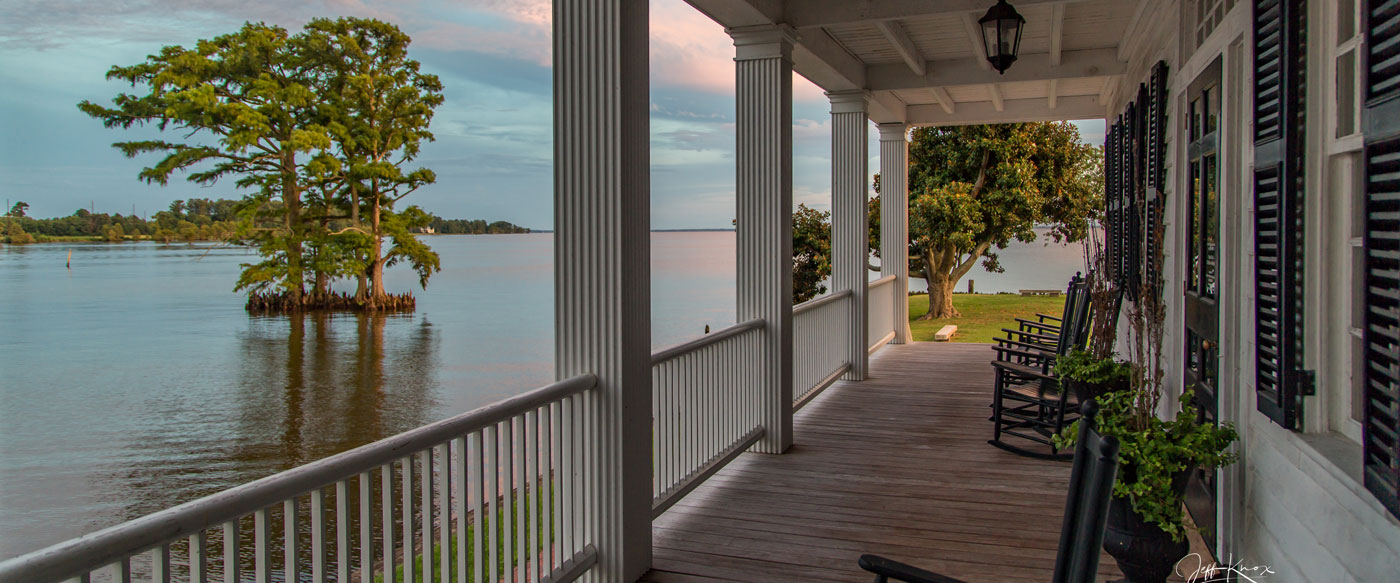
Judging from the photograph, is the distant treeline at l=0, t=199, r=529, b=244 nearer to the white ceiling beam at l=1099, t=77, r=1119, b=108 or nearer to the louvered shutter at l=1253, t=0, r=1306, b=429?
the white ceiling beam at l=1099, t=77, r=1119, b=108

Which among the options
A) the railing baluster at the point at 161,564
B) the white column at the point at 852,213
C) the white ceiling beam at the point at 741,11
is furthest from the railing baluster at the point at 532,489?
the white column at the point at 852,213

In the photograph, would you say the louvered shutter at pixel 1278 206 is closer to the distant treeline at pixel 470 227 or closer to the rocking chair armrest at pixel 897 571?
the rocking chair armrest at pixel 897 571

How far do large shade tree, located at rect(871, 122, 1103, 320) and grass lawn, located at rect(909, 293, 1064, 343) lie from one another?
8.01 feet

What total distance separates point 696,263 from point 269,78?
32182 mm

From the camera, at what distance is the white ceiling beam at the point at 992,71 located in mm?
6703

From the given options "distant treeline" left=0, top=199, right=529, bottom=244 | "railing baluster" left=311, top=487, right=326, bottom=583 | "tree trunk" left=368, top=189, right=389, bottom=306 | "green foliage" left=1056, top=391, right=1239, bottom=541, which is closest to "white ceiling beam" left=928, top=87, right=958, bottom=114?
"green foliage" left=1056, top=391, right=1239, bottom=541

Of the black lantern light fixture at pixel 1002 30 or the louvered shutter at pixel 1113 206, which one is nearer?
the black lantern light fixture at pixel 1002 30

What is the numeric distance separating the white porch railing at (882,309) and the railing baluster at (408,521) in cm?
688

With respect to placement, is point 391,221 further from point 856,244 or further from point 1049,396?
point 1049,396

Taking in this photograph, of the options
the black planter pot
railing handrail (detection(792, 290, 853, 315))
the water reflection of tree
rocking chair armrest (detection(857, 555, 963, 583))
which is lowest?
the water reflection of tree

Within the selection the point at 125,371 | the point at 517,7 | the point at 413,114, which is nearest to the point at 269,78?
the point at 413,114

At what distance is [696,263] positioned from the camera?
5528cm

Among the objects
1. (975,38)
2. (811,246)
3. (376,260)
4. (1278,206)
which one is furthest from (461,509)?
(376,260)

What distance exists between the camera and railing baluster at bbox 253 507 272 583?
1.58 m
